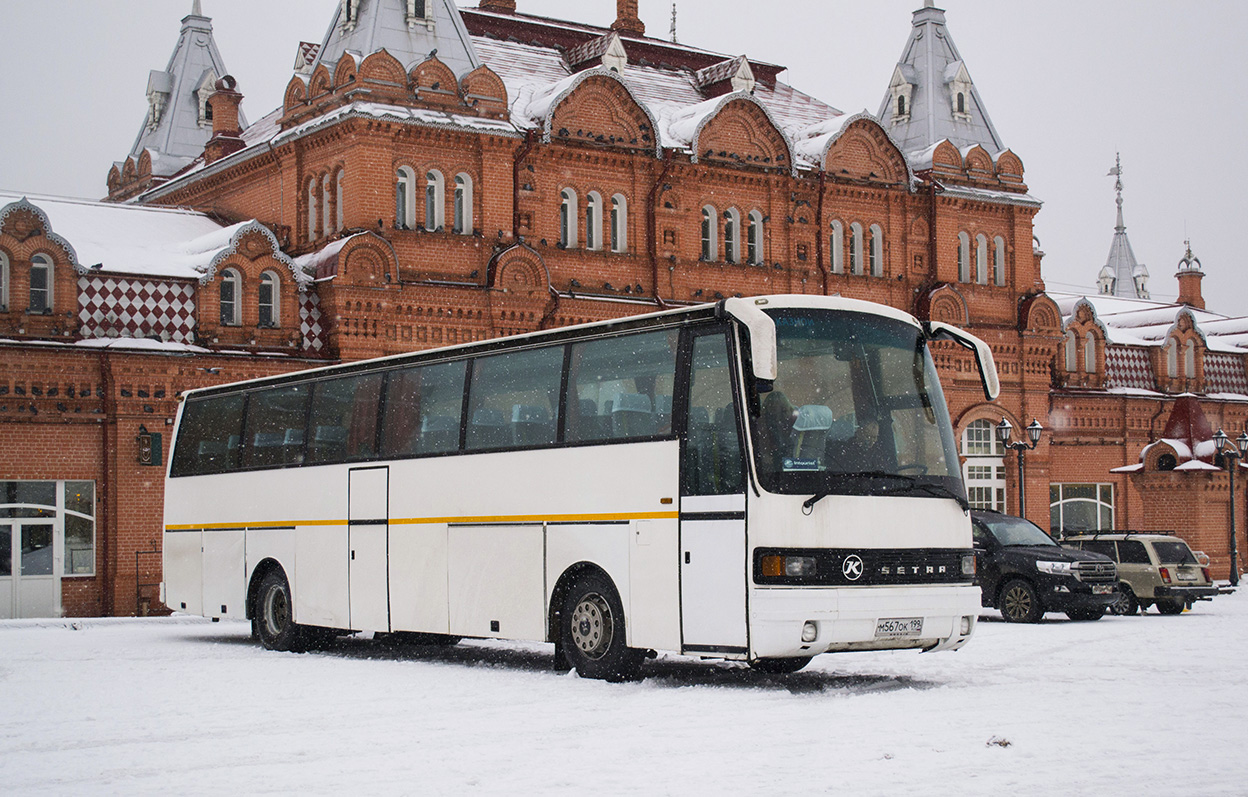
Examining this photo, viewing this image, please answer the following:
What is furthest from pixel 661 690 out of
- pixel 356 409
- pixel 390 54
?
pixel 390 54

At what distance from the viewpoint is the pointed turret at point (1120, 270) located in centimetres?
7806

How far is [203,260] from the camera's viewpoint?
1135 inches

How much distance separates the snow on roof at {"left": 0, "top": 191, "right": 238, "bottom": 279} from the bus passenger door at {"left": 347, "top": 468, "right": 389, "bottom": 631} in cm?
1246

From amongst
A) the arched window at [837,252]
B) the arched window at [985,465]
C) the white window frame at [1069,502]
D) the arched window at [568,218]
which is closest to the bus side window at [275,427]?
the arched window at [568,218]

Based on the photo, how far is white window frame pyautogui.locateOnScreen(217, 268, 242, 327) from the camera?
28.9 meters

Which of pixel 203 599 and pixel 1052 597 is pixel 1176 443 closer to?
pixel 1052 597

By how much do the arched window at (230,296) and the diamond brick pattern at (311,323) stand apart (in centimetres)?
123

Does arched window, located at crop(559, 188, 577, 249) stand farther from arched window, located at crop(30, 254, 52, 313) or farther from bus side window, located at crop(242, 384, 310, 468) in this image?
bus side window, located at crop(242, 384, 310, 468)

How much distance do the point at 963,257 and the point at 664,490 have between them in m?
26.8

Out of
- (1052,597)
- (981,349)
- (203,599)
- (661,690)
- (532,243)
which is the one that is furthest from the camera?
(532,243)

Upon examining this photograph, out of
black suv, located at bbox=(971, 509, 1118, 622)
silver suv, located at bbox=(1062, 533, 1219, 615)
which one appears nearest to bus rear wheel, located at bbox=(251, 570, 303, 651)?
black suv, located at bbox=(971, 509, 1118, 622)

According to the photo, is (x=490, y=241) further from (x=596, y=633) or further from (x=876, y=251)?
(x=596, y=633)

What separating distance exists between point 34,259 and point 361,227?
6.06 metres

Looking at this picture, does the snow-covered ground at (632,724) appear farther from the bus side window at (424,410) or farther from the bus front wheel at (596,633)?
the bus side window at (424,410)
